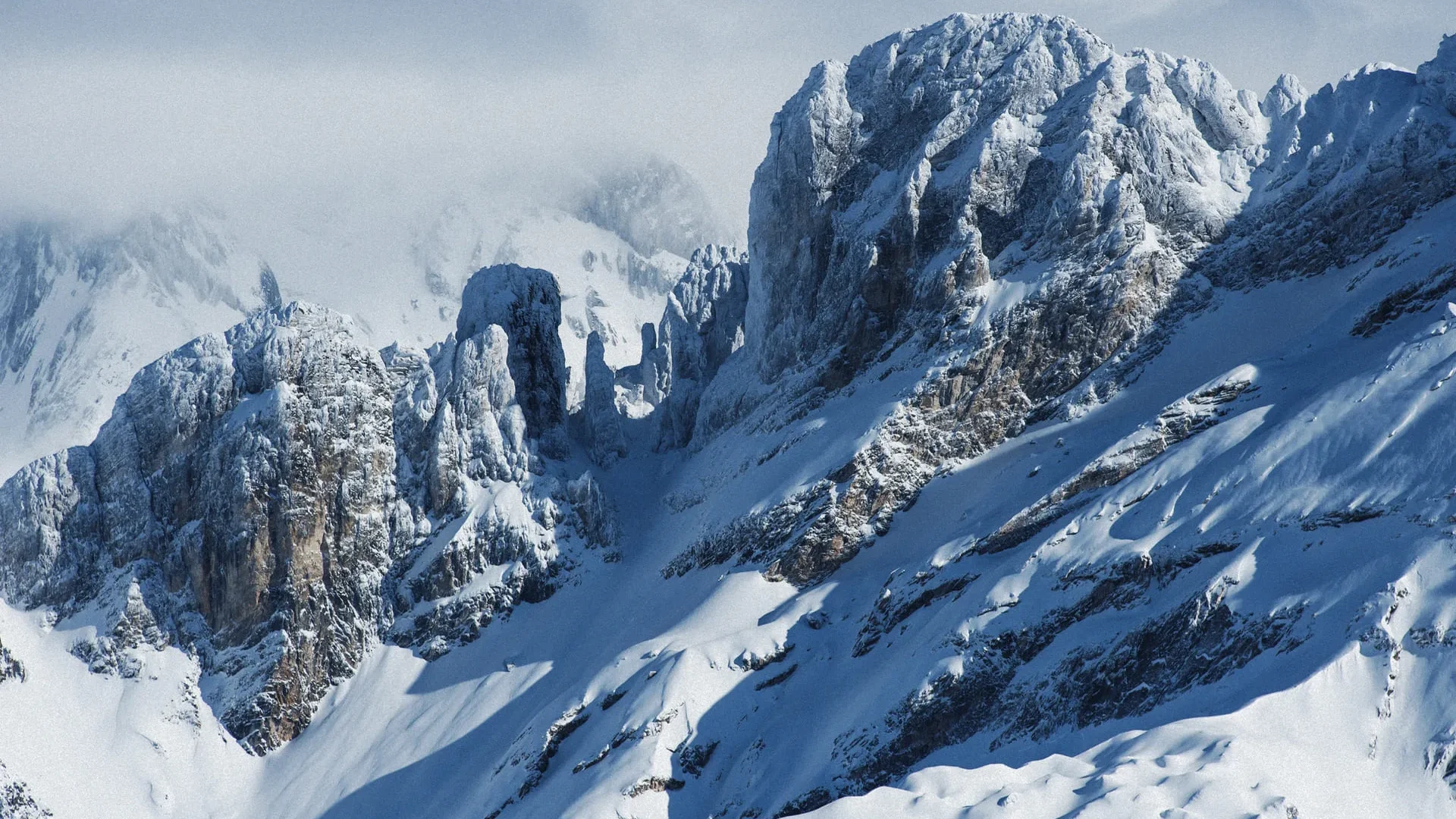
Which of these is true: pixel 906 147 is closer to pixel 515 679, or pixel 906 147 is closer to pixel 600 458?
pixel 600 458

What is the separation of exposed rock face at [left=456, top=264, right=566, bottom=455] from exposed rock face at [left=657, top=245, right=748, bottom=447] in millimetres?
14077

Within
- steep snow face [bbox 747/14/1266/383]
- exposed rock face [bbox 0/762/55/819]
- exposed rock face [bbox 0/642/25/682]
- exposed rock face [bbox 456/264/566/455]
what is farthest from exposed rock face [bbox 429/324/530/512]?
exposed rock face [bbox 0/762/55/819]

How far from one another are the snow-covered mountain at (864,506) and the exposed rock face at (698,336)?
2.56ft

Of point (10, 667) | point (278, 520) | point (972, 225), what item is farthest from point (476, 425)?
point (972, 225)

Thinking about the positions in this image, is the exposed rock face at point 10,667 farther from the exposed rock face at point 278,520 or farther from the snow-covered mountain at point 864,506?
the exposed rock face at point 278,520

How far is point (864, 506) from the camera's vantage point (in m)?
135

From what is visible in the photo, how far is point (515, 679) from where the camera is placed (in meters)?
142

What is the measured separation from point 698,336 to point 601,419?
1906 cm

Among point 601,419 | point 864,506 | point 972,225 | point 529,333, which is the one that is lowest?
point 864,506

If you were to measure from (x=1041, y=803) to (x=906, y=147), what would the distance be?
96.6m

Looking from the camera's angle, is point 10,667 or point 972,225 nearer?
point 10,667

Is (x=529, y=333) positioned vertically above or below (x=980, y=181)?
above

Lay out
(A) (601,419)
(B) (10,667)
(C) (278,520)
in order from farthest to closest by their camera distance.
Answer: (A) (601,419)
(C) (278,520)
(B) (10,667)

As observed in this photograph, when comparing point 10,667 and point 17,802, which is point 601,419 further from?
point 17,802
